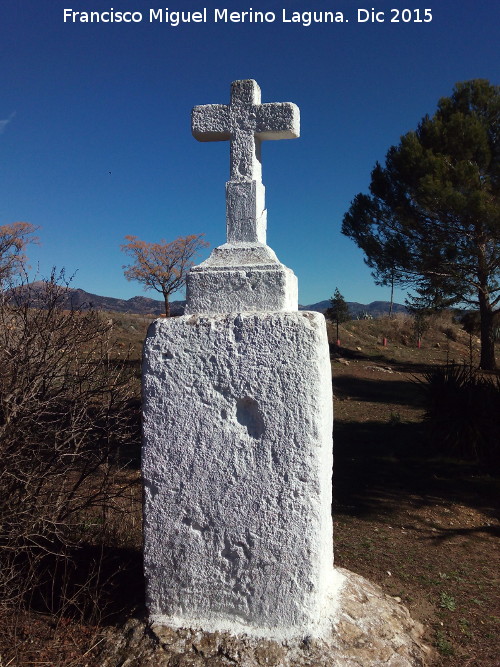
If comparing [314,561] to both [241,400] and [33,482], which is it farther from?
[33,482]

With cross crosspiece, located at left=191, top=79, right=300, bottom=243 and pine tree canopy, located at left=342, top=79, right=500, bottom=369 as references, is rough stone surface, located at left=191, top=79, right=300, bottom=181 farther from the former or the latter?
pine tree canopy, located at left=342, top=79, right=500, bottom=369

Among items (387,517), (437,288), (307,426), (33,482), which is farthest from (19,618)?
(437,288)

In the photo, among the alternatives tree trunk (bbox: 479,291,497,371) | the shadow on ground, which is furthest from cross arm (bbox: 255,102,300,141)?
A: tree trunk (bbox: 479,291,497,371)

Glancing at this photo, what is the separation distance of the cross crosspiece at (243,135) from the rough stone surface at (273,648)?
2.01m

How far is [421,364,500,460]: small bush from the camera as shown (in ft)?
24.9

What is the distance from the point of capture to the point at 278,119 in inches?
108

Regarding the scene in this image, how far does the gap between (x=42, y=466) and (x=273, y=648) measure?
2.33 m

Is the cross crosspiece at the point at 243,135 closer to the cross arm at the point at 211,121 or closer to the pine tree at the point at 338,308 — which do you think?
the cross arm at the point at 211,121

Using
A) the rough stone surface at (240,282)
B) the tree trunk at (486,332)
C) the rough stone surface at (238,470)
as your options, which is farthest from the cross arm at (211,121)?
the tree trunk at (486,332)

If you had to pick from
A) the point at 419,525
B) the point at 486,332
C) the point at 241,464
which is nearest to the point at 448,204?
the point at 486,332

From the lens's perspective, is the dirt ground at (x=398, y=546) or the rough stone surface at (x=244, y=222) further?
the dirt ground at (x=398, y=546)

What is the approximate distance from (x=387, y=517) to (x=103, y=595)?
11.5 ft

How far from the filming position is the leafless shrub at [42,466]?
336 cm

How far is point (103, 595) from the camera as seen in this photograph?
3.25 m
